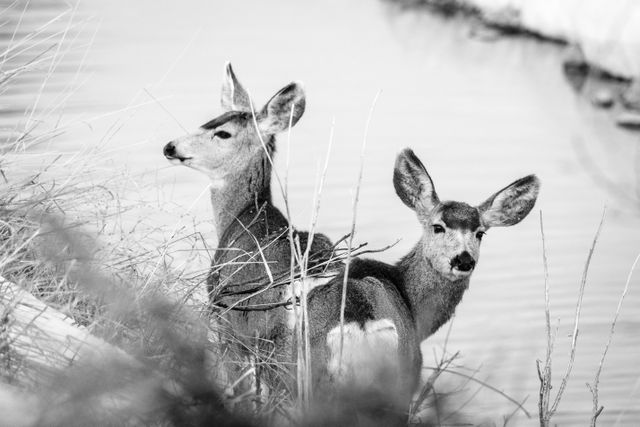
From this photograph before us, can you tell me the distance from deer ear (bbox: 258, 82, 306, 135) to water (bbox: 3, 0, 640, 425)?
0.96 ft

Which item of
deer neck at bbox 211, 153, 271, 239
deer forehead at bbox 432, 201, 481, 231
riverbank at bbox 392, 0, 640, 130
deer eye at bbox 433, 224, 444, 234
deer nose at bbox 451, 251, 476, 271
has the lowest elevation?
riverbank at bbox 392, 0, 640, 130

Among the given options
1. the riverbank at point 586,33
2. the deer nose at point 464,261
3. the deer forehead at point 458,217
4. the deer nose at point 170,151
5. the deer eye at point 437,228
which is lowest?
the riverbank at point 586,33

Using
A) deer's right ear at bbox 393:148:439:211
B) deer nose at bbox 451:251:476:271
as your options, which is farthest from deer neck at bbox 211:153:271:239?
deer nose at bbox 451:251:476:271

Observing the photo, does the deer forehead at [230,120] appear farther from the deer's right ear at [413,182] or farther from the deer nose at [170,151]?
the deer's right ear at [413,182]

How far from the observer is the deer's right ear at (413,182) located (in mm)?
6383

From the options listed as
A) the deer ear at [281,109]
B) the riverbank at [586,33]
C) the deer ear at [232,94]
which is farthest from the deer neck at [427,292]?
the riverbank at [586,33]

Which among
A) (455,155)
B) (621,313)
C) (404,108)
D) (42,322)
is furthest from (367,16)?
(42,322)

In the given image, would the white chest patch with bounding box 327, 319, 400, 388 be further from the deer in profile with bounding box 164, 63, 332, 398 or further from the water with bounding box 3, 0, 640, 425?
the deer in profile with bounding box 164, 63, 332, 398

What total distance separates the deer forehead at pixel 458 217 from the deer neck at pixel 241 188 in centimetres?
147

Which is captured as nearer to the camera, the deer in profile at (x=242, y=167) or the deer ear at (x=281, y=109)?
the deer in profile at (x=242, y=167)

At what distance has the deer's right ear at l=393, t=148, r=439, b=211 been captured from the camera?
20.9ft

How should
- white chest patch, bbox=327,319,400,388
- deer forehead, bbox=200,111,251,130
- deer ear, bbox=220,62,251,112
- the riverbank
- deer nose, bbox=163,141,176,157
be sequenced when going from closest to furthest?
white chest patch, bbox=327,319,400,388
deer nose, bbox=163,141,176,157
deer forehead, bbox=200,111,251,130
deer ear, bbox=220,62,251,112
the riverbank

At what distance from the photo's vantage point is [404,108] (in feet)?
44.4

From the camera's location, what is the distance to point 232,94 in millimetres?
7879
